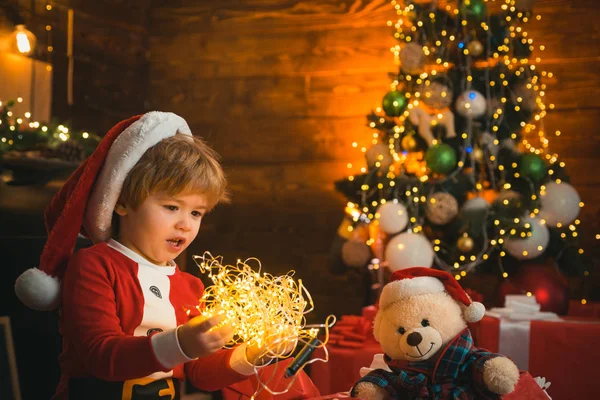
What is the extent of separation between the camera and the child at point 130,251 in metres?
1.36

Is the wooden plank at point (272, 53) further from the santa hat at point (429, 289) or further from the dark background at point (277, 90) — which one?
the santa hat at point (429, 289)

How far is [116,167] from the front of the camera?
55.9 inches

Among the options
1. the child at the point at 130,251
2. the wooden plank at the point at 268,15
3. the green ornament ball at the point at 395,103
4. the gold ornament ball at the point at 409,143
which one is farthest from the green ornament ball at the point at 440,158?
the child at the point at 130,251

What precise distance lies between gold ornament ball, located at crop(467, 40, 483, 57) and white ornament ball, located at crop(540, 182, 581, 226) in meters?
0.62

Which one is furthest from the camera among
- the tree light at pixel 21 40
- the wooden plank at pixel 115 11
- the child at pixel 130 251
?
the wooden plank at pixel 115 11

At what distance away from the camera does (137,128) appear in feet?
4.75

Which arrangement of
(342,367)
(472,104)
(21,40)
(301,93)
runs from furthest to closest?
(301,93), (21,40), (472,104), (342,367)

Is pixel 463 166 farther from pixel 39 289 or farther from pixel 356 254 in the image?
pixel 39 289

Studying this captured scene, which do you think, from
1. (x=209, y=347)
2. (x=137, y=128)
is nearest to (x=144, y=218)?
(x=137, y=128)

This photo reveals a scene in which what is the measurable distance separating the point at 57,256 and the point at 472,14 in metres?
2.08

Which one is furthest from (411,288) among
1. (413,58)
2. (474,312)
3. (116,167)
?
(413,58)

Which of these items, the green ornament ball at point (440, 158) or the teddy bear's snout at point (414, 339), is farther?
the green ornament ball at point (440, 158)

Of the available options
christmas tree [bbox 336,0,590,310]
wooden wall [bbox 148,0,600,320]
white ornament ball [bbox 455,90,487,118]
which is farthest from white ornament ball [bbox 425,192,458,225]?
wooden wall [bbox 148,0,600,320]

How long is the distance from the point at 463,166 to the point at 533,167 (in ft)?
0.94
